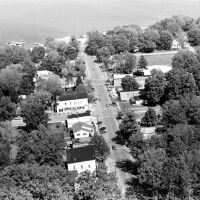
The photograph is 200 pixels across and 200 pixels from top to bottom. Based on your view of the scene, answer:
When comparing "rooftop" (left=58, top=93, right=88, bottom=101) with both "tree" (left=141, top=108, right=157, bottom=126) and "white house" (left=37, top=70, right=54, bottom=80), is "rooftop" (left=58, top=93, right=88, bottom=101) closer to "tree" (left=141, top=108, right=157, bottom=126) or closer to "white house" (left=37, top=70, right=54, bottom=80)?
"tree" (left=141, top=108, right=157, bottom=126)

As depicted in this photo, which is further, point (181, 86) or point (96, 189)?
point (181, 86)

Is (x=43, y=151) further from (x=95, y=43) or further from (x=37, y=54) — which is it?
(x=95, y=43)

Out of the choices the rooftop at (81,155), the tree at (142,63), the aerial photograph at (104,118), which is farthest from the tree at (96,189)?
the tree at (142,63)

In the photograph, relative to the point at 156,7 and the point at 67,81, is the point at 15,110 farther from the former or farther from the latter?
the point at 156,7

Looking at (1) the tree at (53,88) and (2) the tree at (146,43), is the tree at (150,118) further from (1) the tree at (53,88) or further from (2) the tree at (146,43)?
(2) the tree at (146,43)

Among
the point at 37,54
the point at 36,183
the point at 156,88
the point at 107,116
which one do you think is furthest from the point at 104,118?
the point at 37,54

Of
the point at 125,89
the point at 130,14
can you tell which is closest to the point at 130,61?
the point at 125,89

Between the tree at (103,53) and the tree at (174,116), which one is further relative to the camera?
the tree at (103,53)
